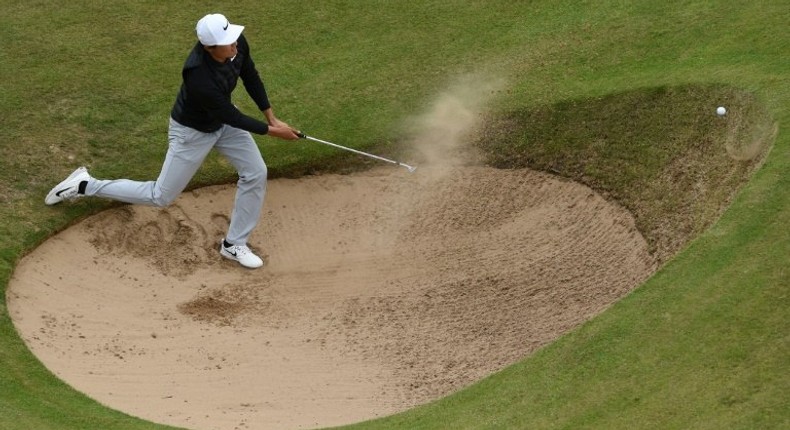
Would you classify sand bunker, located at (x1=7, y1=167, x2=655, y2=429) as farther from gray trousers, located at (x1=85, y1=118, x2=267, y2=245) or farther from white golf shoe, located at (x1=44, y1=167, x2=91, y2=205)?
gray trousers, located at (x1=85, y1=118, x2=267, y2=245)

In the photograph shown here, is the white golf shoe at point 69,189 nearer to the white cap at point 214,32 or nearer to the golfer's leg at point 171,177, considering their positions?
the golfer's leg at point 171,177

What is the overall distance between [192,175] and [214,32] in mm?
2390

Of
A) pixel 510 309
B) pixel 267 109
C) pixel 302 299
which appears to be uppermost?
pixel 267 109

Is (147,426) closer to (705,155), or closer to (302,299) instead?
(302,299)

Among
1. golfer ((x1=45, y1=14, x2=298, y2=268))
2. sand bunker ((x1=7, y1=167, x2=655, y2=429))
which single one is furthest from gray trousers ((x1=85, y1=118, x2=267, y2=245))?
sand bunker ((x1=7, y1=167, x2=655, y2=429))

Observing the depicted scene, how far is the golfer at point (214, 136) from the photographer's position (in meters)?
13.8

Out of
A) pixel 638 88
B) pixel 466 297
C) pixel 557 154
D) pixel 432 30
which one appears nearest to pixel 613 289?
pixel 466 297

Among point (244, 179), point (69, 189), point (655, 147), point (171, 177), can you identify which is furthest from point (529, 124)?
point (69, 189)

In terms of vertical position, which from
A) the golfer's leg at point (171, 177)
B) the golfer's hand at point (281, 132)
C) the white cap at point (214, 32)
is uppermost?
the white cap at point (214, 32)

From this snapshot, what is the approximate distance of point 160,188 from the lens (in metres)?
14.9

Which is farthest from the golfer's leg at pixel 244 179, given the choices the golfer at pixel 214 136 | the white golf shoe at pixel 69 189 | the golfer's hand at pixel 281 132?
the white golf shoe at pixel 69 189

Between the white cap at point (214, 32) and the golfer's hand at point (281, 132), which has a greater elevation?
the white cap at point (214, 32)

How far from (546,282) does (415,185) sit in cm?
316

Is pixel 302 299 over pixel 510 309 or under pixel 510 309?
under
